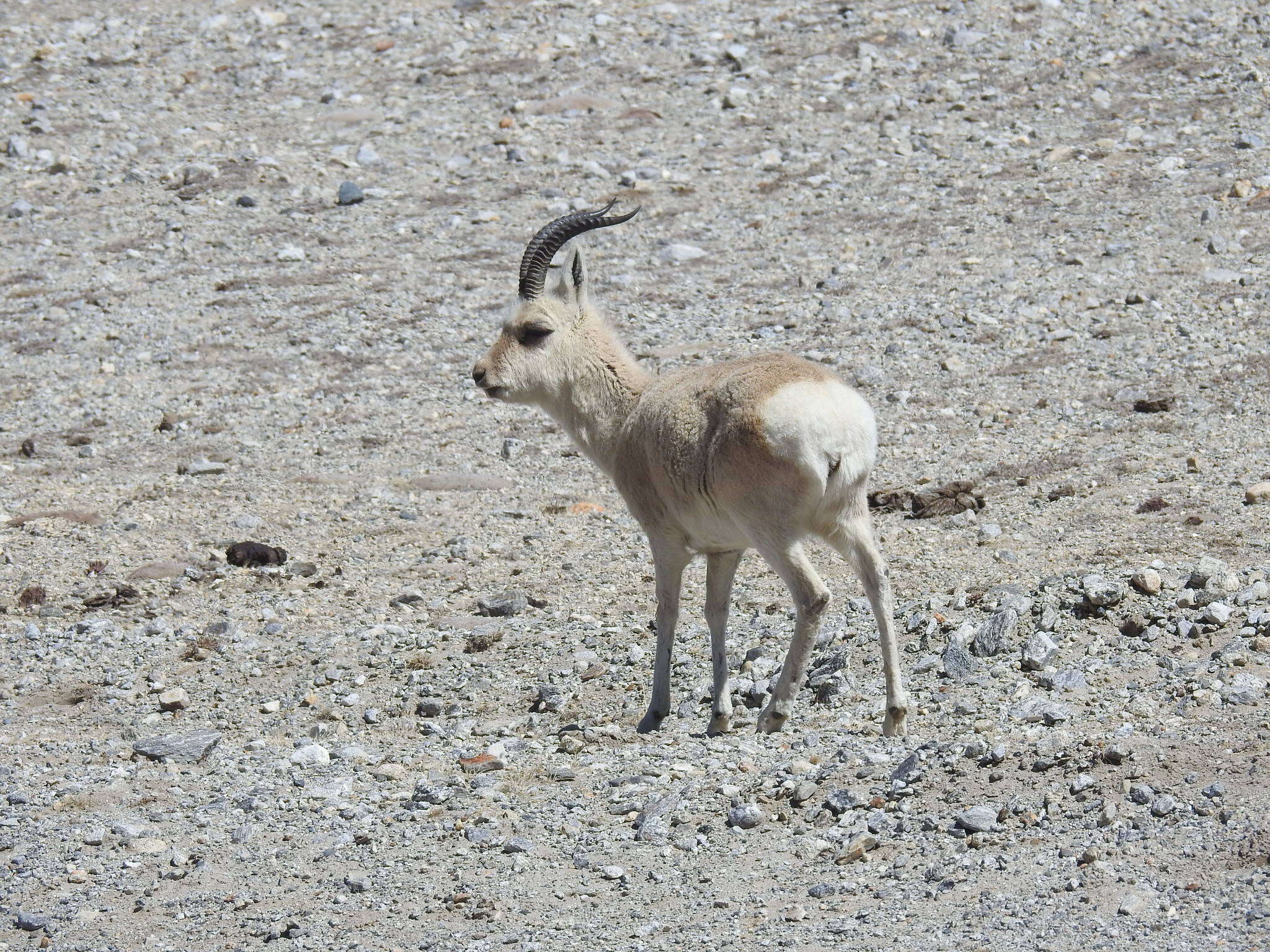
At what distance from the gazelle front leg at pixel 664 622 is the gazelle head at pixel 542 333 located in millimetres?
1512

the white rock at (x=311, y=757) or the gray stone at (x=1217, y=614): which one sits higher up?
the gray stone at (x=1217, y=614)

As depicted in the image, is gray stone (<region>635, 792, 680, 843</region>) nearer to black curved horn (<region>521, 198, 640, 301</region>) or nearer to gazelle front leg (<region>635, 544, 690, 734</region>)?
gazelle front leg (<region>635, 544, 690, 734</region>)

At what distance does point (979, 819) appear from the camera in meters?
6.65

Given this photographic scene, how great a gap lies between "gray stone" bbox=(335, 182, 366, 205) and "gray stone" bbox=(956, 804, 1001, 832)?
49.7 feet

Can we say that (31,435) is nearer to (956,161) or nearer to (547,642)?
(547,642)

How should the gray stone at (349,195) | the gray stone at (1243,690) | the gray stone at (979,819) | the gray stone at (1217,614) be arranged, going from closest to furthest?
the gray stone at (979,819)
the gray stone at (1243,690)
the gray stone at (1217,614)
the gray stone at (349,195)

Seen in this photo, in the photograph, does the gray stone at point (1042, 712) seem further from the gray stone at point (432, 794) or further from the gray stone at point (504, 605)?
the gray stone at point (504, 605)

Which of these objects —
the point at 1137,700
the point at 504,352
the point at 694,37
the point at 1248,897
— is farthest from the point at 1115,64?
the point at 1248,897

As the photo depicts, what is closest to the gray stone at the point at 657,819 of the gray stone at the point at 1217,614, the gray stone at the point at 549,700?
the gray stone at the point at 549,700

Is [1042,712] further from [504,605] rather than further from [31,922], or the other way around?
[31,922]

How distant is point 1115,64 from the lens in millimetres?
21297

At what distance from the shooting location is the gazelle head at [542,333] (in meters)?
9.77

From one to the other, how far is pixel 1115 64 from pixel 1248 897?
17.9 m

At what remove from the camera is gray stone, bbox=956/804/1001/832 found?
260 inches
